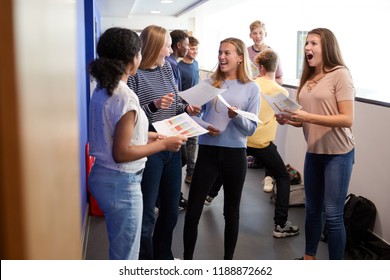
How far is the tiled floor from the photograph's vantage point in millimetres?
3021

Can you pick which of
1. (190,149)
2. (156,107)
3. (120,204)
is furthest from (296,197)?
(120,204)

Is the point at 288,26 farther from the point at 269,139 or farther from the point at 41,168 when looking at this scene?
the point at 41,168

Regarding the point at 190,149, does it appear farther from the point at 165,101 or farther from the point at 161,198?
the point at 165,101

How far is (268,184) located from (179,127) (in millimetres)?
2638

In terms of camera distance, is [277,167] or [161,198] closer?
[161,198]

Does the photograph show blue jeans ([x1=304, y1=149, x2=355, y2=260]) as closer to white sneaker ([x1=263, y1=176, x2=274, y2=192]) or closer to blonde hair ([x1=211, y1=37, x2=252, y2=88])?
blonde hair ([x1=211, y1=37, x2=252, y2=88])

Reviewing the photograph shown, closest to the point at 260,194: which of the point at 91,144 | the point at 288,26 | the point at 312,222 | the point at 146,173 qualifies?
the point at 312,222

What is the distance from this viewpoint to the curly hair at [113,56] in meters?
1.71

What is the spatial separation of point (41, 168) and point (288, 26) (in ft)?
43.0

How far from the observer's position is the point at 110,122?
5.58 feet

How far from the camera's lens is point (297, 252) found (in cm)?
309

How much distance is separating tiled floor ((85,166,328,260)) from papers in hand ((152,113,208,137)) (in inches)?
46.4

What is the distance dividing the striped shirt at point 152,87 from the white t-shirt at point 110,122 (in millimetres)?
471

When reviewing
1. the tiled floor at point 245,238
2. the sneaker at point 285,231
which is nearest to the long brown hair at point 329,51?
the tiled floor at point 245,238
